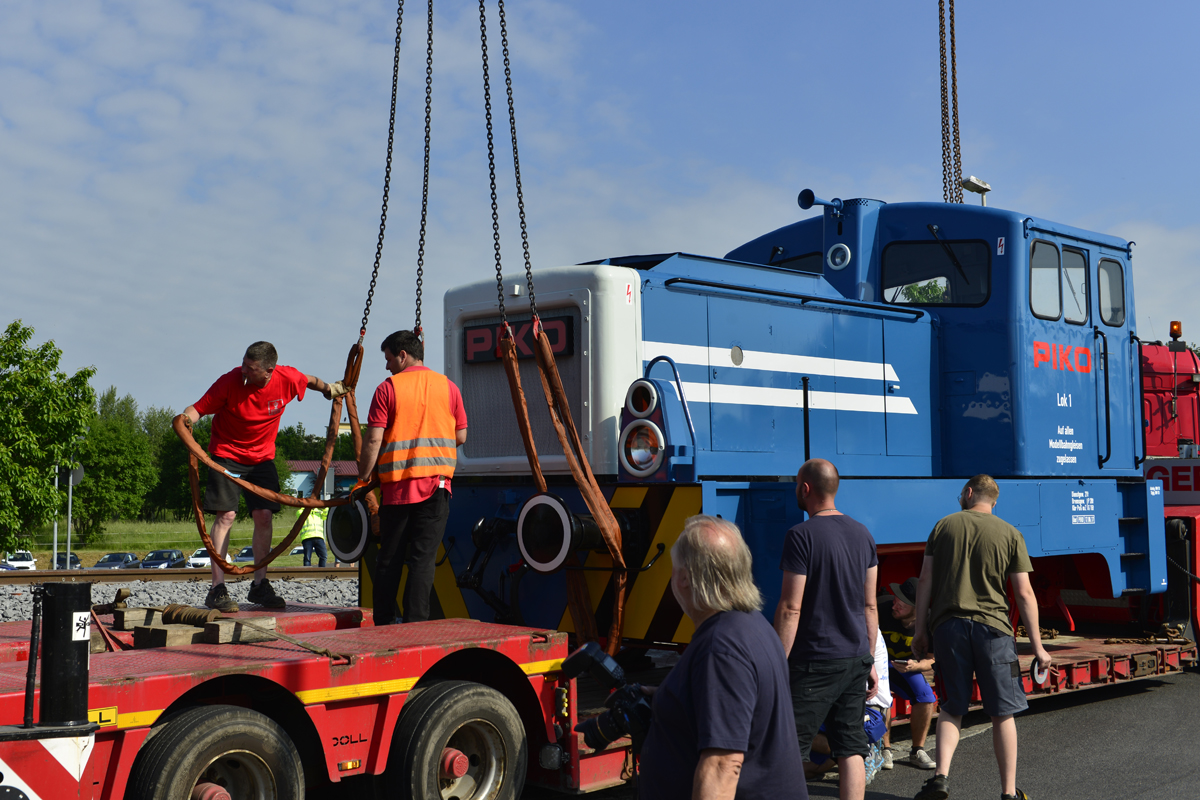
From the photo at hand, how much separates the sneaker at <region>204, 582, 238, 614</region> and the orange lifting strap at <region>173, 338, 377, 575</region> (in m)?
0.11

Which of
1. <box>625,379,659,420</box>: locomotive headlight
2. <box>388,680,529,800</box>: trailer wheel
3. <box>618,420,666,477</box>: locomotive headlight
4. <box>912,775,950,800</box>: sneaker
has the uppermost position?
<box>625,379,659,420</box>: locomotive headlight

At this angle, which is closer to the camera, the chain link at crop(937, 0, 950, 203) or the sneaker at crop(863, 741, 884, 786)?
the sneaker at crop(863, 741, 884, 786)

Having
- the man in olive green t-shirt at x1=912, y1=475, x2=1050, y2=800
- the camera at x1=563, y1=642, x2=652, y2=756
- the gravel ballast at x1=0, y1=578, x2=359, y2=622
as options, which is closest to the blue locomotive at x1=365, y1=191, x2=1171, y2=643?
the man in olive green t-shirt at x1=912, y1=475, x2=1050, y2=800

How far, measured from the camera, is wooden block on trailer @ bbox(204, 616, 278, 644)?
4.46 m

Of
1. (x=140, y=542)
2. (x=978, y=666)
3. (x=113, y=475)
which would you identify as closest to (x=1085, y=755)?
(x=978, y=666)

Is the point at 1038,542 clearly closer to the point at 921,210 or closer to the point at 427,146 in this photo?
the point at 921,210

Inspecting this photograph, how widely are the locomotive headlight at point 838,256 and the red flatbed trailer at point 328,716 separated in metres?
4.13

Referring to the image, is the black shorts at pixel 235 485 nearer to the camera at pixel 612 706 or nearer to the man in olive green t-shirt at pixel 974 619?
the camera at pixel 612 706

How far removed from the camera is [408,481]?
537cm

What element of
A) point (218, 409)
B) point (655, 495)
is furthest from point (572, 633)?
point (218, 409)

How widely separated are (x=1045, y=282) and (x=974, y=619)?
11.5 feet

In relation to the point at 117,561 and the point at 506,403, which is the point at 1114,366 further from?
the point at 117,561

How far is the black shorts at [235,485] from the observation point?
563 centimetres

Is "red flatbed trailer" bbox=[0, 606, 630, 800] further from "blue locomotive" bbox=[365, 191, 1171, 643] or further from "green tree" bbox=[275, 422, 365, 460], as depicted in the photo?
"green tree" bbox=[275, 422, 365, 460]
